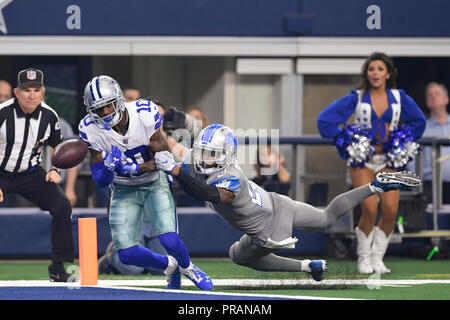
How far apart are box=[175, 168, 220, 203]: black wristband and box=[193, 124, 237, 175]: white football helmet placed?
0.27 m

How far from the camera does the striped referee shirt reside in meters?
9.60

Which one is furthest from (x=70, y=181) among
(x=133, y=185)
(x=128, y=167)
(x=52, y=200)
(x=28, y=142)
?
(x=128, y=167)

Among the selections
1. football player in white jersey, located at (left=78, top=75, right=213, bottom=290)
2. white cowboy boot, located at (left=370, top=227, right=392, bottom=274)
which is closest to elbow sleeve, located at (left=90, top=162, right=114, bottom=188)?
football player in white jersey, located at (left=78, top=75, right=213, bottom=290)

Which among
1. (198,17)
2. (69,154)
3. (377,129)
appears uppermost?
(198,17)

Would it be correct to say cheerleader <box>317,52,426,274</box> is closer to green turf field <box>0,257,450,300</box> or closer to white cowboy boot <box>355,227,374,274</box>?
white cowboy boot <box>355,227,374,274</box>

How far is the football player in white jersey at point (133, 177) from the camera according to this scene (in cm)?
816

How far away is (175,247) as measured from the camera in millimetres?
8141

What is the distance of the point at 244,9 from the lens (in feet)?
39.2

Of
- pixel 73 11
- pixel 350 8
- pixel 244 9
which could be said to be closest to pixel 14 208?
pixel 73 11

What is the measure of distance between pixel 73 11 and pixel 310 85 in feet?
8.63

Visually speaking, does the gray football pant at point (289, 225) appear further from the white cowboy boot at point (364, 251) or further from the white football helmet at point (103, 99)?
the white football helmet at point (103, 99)

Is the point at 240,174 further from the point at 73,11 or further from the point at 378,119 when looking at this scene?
the point at 73,11

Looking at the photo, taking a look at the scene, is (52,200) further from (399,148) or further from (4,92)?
(399,148)

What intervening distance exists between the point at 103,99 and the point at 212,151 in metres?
0.86
